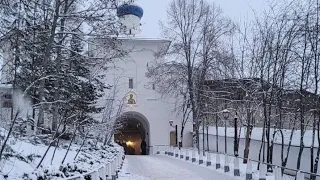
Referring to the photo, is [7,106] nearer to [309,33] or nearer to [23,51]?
[23,51]

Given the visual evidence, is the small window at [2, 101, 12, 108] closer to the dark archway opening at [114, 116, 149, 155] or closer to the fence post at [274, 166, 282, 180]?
the fence post at [274, 166, 282, 180]

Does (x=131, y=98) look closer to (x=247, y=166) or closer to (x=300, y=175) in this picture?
(x=247, y=166)

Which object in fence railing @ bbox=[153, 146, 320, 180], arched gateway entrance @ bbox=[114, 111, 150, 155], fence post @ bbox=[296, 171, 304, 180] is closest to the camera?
fence post @ bbox=[296, 171, 304, 180]

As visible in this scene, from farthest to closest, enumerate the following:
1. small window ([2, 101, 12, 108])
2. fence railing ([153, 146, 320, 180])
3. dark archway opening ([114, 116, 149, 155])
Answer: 1. dark archway opening ([114, 116, 149, 155])
2. small window ([2, 101, 12, 108])
3. fence railing ([153, 146, 320, 180])

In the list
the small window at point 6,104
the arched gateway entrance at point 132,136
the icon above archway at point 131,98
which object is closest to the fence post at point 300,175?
the small window at point 6,104

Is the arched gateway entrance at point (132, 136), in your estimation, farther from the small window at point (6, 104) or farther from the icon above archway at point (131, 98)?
the small window at point (6, 104)

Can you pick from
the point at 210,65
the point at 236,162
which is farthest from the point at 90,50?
the point at 210,65

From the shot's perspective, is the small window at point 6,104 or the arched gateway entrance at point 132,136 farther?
the arched gateway entrance at point 132,136

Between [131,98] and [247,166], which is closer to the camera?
[247,166]

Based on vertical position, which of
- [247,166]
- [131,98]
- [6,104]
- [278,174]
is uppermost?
[131,98]

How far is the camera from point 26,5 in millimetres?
6477

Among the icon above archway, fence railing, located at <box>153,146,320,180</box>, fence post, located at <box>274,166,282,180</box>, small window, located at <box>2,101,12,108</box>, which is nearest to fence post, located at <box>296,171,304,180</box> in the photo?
fence railing, located at <box>153,146,320,180</box>

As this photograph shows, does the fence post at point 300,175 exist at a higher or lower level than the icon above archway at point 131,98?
lower

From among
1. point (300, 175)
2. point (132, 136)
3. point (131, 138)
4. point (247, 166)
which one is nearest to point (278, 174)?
point (300, 175)
